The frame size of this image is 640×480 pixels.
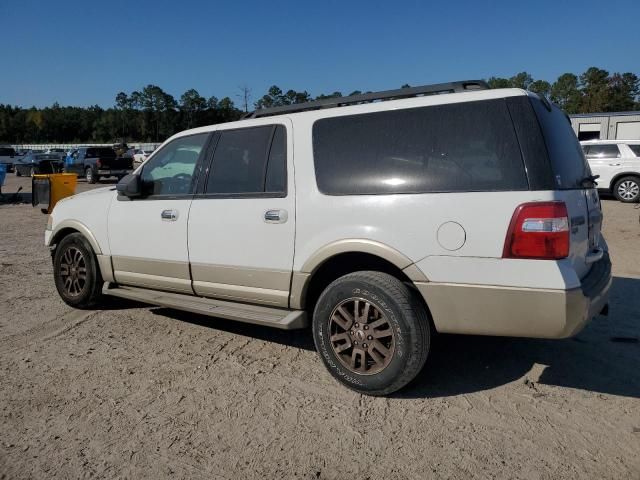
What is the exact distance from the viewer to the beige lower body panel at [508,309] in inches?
109


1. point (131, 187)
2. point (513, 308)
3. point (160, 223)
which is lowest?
point (513, 308)

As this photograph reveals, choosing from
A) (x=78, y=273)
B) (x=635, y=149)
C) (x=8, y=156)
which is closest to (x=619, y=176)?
(x=635, y=149)

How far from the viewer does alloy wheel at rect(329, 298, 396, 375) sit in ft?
10.7

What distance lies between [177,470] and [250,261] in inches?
63.5

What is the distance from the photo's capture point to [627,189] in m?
15.0

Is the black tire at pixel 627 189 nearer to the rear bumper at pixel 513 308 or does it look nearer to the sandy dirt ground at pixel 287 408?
the sandy dirt ground at pixel 287 408

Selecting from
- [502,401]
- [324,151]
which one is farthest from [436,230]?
[502,401]

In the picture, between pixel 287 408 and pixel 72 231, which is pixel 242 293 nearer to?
pixel 287 408

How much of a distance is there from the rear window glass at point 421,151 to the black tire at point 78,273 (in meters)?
2.80

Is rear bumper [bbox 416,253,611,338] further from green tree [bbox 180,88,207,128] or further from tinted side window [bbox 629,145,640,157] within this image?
green tree [bbox 180,88,207,128]

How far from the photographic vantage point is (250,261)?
3814 mm

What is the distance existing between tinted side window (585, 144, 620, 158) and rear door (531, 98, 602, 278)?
44.8ft

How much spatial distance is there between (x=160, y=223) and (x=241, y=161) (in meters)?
0.97

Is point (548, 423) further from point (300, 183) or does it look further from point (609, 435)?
point (300, 183)
